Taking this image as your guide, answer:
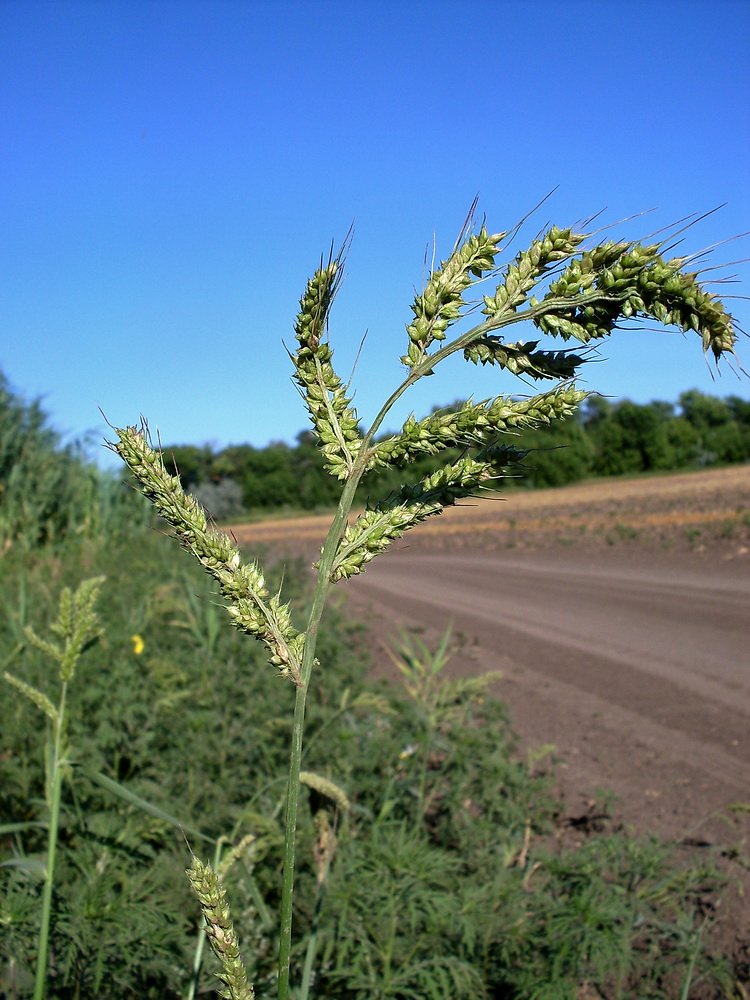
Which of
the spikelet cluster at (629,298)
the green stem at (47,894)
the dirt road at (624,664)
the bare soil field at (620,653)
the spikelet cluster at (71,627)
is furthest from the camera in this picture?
the dirt road at (624,664)

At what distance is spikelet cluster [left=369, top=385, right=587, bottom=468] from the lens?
1.02 meters

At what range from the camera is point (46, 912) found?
168 cm

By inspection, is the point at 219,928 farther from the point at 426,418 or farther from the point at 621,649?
the point at 621,649

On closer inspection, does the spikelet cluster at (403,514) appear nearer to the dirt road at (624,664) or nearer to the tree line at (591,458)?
the dirt road at (624,664)

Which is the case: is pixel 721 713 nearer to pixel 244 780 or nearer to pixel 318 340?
pixel 244 780

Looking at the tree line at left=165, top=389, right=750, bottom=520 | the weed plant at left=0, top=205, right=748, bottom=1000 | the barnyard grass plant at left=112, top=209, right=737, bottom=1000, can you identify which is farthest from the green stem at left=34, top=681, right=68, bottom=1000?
the tree line at left=165, top=389, right=750, bottom=520

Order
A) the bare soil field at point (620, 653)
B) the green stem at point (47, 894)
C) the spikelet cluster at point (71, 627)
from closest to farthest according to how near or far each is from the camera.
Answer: the green stem at point (47, 894) < the spikelet cluster at point (71, 627) < the bare soil field at point (620, 653)

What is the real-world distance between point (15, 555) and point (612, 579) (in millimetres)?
8617

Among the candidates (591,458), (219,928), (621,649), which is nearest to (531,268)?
(219,928)

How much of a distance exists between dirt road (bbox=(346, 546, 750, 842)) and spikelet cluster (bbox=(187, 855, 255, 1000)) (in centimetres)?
294

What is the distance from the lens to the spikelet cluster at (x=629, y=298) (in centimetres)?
99

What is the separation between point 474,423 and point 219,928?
771mm

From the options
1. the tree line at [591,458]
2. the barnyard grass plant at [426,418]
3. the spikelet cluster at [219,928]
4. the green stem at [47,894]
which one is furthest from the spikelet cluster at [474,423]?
the tree line at [591,458]

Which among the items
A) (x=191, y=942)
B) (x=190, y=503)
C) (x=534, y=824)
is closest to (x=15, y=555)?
(x=534, y=824)
